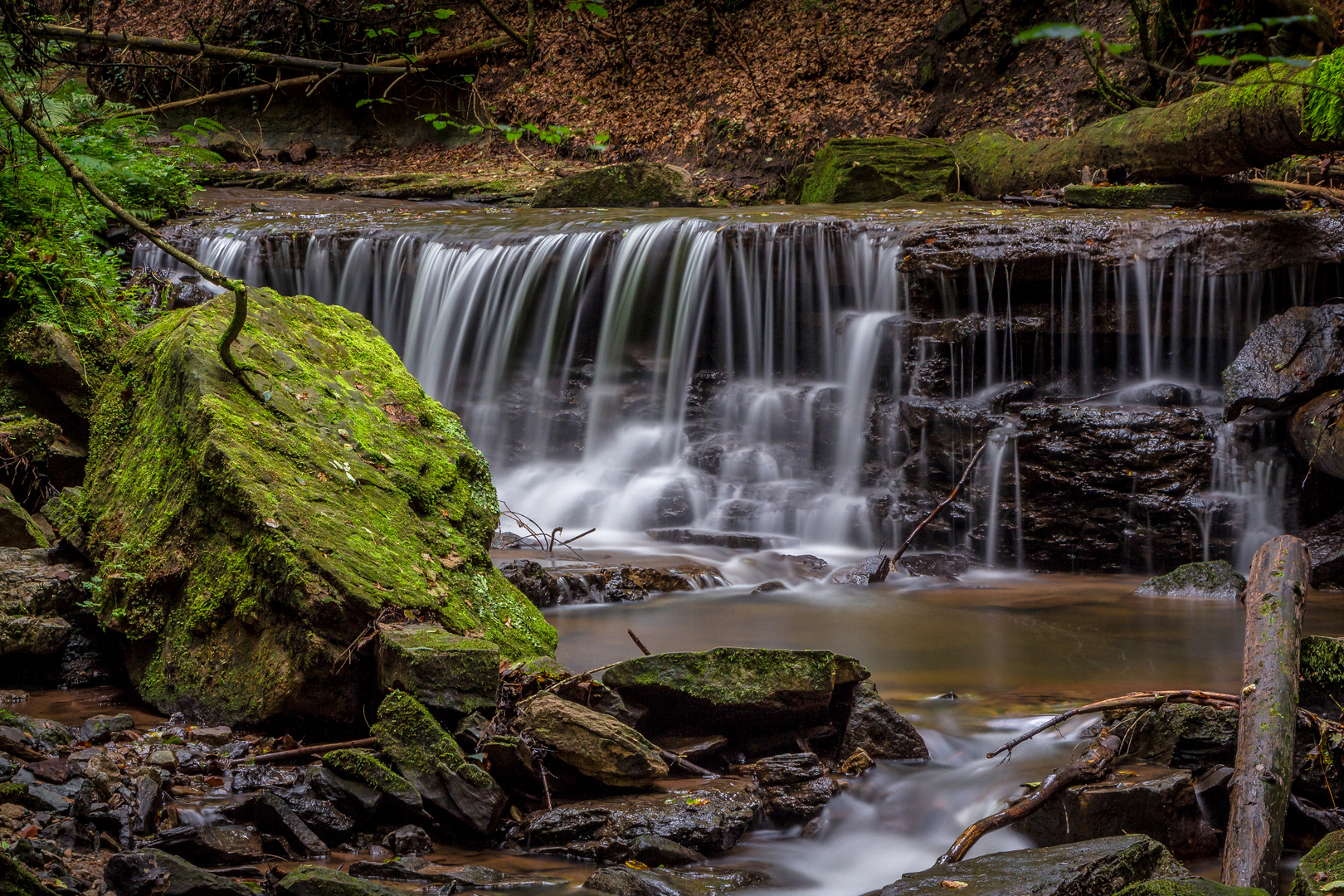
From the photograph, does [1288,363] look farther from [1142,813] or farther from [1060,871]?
[1060,871]

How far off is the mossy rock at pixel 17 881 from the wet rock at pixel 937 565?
6.43 metres

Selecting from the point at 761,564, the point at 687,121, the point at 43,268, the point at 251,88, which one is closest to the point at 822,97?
the point at 687,121

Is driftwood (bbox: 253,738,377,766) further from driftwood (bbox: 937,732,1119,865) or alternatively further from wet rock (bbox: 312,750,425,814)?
driftwood (bbox: 937,732,1119,865)

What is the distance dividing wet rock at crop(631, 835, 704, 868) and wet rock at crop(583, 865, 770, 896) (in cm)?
3

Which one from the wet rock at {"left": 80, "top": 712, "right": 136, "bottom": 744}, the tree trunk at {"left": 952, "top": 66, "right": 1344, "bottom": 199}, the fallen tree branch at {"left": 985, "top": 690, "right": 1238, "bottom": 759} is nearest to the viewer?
the wet rock at {"left": 80, "top": 712, "right": 136, "bottom": 744}

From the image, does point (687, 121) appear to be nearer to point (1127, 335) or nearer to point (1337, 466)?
point (1127, 335)

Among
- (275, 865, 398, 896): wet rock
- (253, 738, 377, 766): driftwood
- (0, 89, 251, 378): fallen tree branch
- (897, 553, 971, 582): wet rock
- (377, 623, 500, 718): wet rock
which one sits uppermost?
(0, 89, 251, 378): fallen tree branch

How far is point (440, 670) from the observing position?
3.23 metres

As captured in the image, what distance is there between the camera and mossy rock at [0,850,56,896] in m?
1.96

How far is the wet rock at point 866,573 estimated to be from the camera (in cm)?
723

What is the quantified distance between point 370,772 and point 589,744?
2.26 feet

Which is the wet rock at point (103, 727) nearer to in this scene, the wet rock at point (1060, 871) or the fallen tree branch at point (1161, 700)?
the wet rock at point (1060, 871)

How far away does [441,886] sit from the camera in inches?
104

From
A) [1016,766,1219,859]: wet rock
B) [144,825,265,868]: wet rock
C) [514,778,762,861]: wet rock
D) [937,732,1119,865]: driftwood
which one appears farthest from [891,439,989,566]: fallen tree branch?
[144,825,265,868]: wet rock
